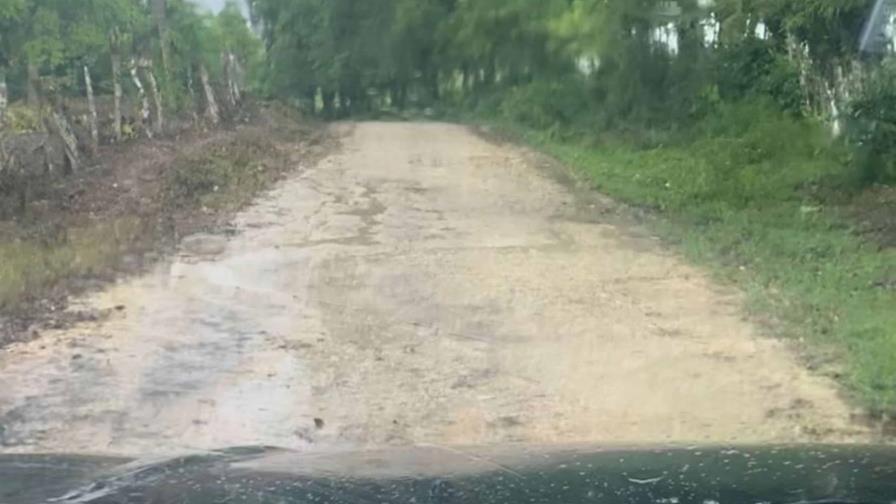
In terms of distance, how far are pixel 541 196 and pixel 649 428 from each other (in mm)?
11390

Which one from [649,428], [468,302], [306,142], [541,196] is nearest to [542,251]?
[468,302]

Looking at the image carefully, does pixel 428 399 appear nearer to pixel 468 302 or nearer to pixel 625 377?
pixel 625 377

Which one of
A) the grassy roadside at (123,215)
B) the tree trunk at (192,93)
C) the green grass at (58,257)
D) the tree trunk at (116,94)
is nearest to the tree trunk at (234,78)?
the tree trunk at (192,93)

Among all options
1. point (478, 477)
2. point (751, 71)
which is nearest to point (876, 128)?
point (751, 71)

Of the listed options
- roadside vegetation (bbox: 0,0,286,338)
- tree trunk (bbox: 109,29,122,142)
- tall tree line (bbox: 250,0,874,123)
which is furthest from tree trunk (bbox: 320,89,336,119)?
tree trunk (bbox: 109,29,122,142)

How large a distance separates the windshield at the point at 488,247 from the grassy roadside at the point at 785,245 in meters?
0.06

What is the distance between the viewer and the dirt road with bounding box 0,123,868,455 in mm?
7562

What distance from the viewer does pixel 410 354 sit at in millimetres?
9422

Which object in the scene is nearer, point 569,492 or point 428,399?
point 569,492

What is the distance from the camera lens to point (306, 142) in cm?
2856

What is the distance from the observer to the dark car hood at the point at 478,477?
12.4 ft

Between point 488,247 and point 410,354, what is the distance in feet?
15.7

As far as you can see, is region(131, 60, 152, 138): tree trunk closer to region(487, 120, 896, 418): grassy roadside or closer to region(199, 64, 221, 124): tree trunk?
region(199, 64, 221, 124): tree trunk

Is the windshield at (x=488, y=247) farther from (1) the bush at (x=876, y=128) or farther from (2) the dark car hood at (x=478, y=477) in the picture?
(2) the dark car hood at (x=478, y=477)
